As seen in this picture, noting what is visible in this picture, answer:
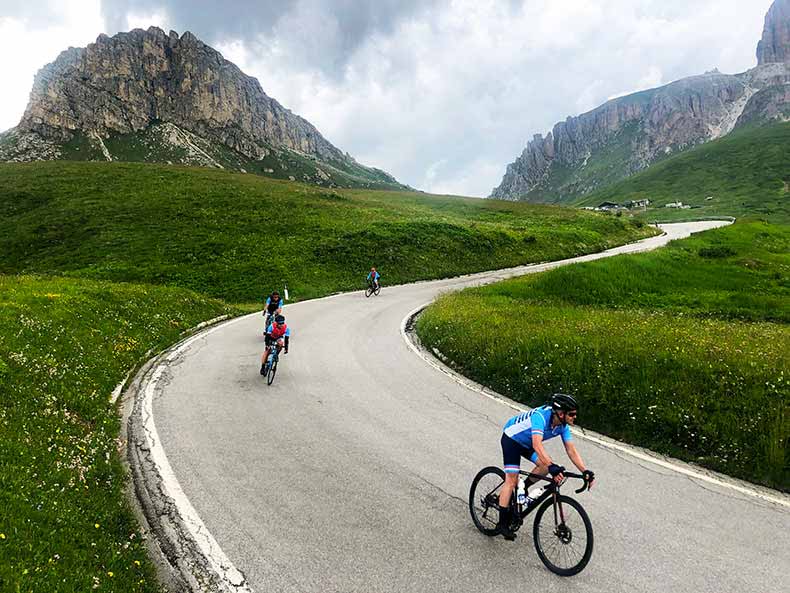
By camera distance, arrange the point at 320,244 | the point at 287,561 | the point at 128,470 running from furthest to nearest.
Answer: the point at 320,244
the point at 128,470
the point at 287,561

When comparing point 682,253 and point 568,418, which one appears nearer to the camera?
point 568,418

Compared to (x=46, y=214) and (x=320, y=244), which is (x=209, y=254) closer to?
(x=320, y=244)

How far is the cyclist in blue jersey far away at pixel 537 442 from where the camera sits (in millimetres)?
5387

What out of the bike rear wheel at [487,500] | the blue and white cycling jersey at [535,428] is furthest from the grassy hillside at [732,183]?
the bike rear wheel at [487,500]

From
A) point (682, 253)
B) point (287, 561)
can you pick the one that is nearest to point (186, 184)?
point (682, 253)

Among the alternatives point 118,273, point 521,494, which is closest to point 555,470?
point 521,494

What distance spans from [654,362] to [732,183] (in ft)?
618

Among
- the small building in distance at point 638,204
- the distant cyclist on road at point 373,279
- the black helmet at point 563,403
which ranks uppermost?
the small building in distance at point 638,204

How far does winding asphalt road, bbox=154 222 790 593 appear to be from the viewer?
514 cm

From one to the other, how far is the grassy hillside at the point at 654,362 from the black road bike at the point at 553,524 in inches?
161

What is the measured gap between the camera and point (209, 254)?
34.7 metres

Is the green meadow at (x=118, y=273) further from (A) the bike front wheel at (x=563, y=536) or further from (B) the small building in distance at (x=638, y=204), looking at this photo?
(B) the small building in distance at (x=638, y=204)

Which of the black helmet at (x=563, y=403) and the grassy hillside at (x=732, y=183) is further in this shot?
the grassy hillside at (x=732, y=183)

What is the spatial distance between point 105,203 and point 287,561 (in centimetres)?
5390
